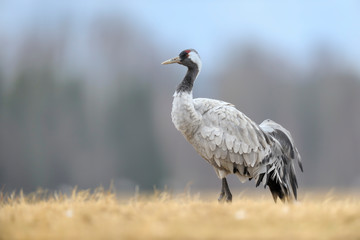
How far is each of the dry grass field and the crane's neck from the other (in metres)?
1.85

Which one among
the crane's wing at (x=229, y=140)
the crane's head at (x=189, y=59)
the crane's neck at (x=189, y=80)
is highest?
the crane's head at (x=189, y=59)

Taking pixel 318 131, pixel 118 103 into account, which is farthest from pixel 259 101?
pixel 118 103

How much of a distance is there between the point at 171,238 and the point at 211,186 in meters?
18.8

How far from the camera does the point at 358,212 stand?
444 centimetres

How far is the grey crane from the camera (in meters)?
6.35

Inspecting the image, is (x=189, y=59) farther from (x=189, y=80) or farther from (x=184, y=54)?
(x=189, y=80)

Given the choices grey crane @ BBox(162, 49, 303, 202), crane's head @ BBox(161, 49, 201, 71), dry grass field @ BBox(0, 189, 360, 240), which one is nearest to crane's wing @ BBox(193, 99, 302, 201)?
grey crane @ BBox(162, 49, 303, 202)

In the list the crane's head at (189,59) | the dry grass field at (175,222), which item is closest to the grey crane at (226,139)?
the crane's head at (189,59)

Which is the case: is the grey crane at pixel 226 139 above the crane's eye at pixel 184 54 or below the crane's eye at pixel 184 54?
below

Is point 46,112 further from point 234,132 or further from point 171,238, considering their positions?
point 171,238

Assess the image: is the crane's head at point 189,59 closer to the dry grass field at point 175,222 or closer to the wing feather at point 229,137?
the wing feather at point 229,137

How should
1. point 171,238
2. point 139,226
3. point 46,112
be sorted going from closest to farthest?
point 171,238 < point 139,226 < point 46,112

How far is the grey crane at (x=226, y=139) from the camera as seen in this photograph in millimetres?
6348

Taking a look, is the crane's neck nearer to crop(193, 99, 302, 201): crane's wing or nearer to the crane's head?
the crane's head
